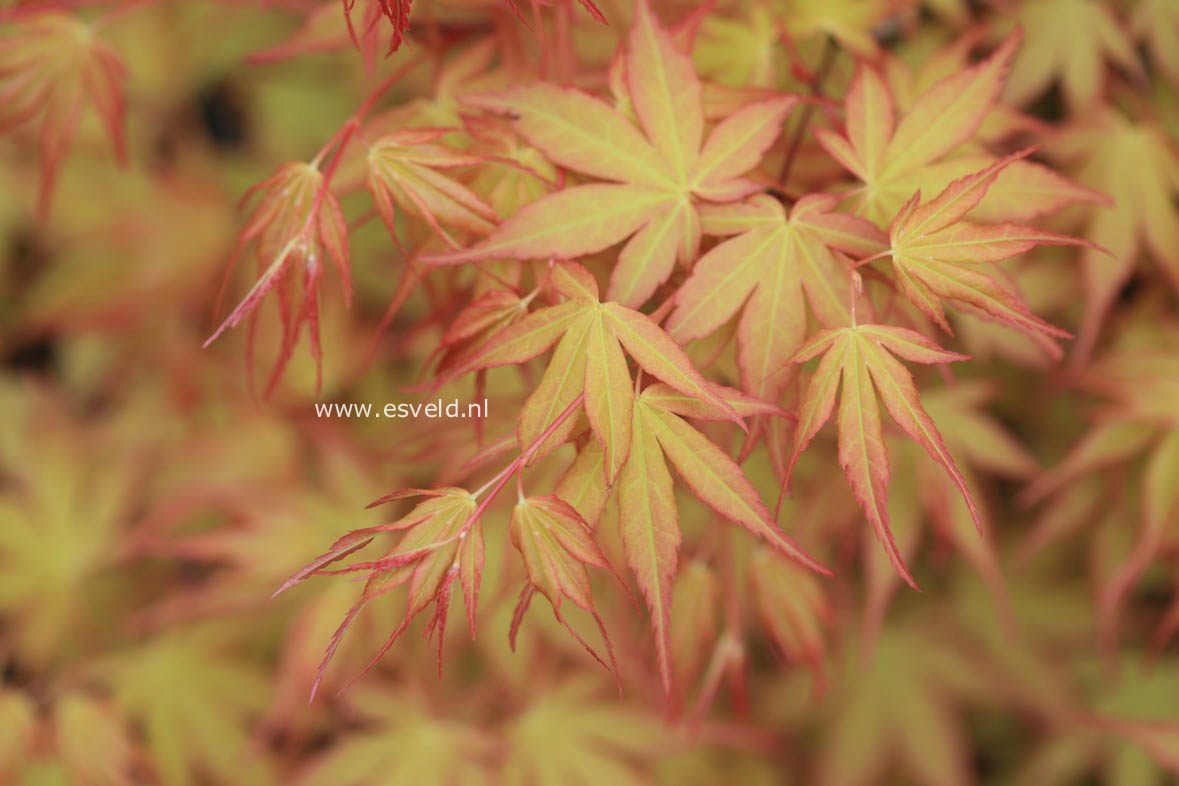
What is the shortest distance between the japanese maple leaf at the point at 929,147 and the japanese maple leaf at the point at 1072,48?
Result: 31cm

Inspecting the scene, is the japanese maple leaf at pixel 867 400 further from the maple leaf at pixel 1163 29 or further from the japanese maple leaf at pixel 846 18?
the maple leaf at pixel 1163 29

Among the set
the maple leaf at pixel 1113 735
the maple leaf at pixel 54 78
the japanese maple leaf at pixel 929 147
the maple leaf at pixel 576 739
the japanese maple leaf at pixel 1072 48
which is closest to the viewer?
the japanese maple leaf at pixel 929 147

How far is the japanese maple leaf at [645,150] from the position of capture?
0.63 m

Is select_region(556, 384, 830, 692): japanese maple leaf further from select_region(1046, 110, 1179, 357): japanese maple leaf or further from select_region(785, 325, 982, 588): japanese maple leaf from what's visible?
select_region(1046, 110, 1179, 357): japanese maple leaf

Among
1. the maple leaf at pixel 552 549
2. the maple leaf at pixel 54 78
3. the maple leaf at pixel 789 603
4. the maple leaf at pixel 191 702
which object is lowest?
the maple leaf at pixel 191 702

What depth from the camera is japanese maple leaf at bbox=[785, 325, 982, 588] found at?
54 centimetres

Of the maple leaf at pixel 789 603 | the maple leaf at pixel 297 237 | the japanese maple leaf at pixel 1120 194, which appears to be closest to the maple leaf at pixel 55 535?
the maple leaf at pixel 297 237

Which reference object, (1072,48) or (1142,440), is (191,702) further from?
(1072,48)

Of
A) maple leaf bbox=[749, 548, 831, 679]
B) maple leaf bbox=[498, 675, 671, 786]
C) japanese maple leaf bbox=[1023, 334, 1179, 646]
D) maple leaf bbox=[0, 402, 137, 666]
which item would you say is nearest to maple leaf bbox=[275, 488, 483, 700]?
maple leaf bbox=[749, 548, 831, 679]

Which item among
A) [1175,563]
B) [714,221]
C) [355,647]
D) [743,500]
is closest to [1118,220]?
[1175,563]

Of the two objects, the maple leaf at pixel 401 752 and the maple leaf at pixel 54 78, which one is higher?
the maple leaf at pixel 54 78

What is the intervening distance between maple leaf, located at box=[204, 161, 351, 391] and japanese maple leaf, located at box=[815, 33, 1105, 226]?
1.18 feet

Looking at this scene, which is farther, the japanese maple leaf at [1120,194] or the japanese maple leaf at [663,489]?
the japanese maple leaf at [1120,194]

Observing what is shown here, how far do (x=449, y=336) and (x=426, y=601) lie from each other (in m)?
0.18
